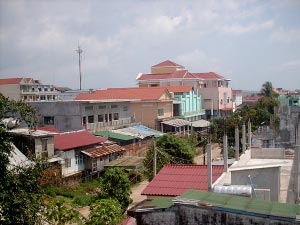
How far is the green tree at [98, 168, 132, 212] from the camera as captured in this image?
17203mm

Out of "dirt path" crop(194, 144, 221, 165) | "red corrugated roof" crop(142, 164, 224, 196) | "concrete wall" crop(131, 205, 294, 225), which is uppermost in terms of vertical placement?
"concrete wall" crop(131, 205, 294, 225)

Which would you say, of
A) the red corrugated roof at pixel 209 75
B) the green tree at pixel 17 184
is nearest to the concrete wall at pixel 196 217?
the green tree at pixel 17 184

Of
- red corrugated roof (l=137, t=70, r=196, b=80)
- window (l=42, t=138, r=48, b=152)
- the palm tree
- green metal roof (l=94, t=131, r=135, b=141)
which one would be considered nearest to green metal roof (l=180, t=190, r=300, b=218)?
window (l=42, t=138, r=48, b=152)

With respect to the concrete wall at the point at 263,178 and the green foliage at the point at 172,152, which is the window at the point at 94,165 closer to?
the green foliage at the point at 172,152

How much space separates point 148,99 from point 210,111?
60.8 ft

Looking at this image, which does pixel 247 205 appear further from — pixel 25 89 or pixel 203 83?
pixel 203 83

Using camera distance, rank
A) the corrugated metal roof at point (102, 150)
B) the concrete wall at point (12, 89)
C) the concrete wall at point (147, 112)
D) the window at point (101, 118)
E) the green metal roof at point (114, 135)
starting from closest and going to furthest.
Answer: the corrugated metal roof at point (102, 150)
the green metal roof at point (114, 135)
the window at point (101, 118)
the concrete wall at point (147, 112)
the concrete wall at point (12, 89)

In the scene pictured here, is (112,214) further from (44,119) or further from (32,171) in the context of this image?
(44,119)

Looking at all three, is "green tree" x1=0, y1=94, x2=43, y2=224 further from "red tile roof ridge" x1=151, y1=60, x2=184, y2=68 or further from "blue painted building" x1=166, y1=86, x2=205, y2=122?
"red tile roof ridge" x1=151, y1=60, x2=184, y2=68

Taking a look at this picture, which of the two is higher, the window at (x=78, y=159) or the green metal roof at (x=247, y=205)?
the green metal roof at (x=247, y=205)

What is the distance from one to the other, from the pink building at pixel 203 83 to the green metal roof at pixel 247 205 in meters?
51.2

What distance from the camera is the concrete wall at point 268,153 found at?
17.3 m

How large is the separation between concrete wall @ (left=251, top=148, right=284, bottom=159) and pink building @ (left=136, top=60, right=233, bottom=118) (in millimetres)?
41676

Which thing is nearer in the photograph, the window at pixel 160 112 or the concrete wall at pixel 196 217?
the concrete wall at pixel 196 217
